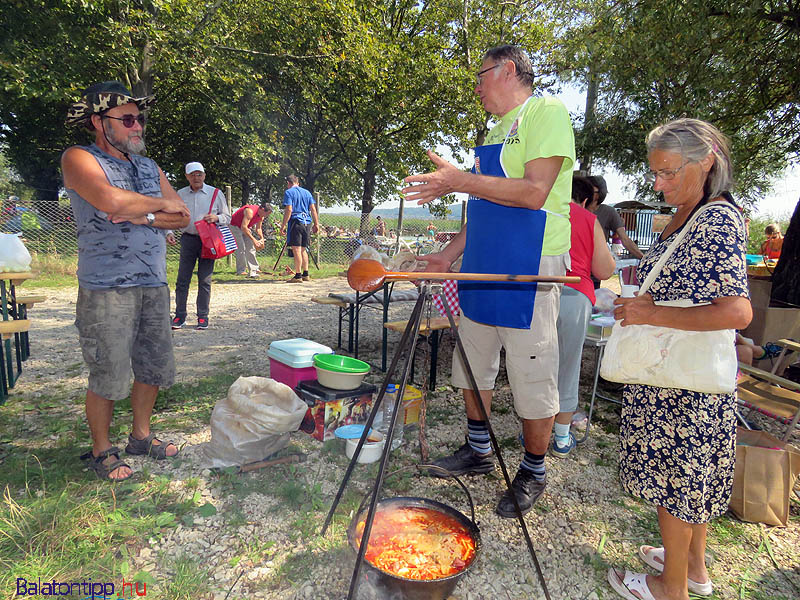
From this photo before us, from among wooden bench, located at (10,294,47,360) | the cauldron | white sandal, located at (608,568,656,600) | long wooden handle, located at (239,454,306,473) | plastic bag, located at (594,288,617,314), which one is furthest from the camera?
wooden bench, located at (10,294,47,360)

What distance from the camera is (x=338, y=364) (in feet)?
11.9

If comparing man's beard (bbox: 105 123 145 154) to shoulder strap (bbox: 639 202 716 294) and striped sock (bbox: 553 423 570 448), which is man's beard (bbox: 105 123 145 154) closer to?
shoulder strap (bbox: 639 202 716 294)

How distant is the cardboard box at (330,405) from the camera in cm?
347

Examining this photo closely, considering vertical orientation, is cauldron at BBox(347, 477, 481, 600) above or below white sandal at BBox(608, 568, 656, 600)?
above

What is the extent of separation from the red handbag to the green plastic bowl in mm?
3186

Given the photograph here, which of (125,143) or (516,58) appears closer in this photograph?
(516,58)

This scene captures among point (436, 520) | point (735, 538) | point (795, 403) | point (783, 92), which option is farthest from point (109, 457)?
point (783, 92)

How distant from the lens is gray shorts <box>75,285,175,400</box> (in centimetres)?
263

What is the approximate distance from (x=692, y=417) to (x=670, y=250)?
671 mm

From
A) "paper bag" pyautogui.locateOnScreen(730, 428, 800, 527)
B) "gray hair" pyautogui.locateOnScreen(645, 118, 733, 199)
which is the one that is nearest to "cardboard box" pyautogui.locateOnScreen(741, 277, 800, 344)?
"paper bag" pyautogui.locateOnScreen(730, 428, 800, 527)

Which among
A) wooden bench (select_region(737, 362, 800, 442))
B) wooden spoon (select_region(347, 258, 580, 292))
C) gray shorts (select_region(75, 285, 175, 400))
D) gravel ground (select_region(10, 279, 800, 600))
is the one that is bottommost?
gravel ground (select_region(10, 279, 800, 600))

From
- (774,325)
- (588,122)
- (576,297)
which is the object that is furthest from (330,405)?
(588,122)

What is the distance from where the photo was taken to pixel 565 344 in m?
3.32

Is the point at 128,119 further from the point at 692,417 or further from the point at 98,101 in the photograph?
the point at 692,417
